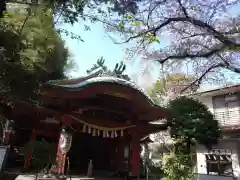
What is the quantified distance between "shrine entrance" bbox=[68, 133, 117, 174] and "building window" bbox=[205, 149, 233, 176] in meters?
6.85

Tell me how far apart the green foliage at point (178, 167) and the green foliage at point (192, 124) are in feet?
9.94

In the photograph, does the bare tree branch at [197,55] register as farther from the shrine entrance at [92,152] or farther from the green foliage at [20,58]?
the shrine entrance at [92,152]

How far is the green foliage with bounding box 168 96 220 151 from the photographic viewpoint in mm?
12736

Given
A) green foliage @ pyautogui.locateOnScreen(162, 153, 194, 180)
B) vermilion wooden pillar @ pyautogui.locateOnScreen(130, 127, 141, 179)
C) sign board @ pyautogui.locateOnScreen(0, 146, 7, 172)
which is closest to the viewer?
sign board @ pyautogui.locateOnScreen(0, 146, 7, 172)

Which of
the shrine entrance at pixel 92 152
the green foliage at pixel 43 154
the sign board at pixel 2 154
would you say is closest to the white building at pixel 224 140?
the shrine entrance at pixel 92 152

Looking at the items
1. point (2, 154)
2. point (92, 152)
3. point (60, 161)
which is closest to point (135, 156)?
point (60, 161)

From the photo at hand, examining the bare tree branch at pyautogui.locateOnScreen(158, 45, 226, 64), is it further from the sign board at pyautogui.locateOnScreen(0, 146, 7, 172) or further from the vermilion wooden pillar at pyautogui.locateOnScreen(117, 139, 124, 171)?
the vermilion wooden pillar at pyautogui.locateOnScreen(117, 139, 124, 171)

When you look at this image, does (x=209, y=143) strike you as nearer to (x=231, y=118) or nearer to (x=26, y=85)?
(x=231, y=118)

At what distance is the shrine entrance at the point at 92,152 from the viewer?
48.8ft

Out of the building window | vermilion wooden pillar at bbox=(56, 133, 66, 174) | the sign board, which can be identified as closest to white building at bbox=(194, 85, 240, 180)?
the building window

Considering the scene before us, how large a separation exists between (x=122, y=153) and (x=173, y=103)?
185 inches

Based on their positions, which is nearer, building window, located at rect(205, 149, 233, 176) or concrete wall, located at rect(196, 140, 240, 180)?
concrete wall, located at rect(196, 140, 240, 180)

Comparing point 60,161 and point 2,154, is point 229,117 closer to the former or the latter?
point 60,161

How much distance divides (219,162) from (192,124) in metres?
4.84
